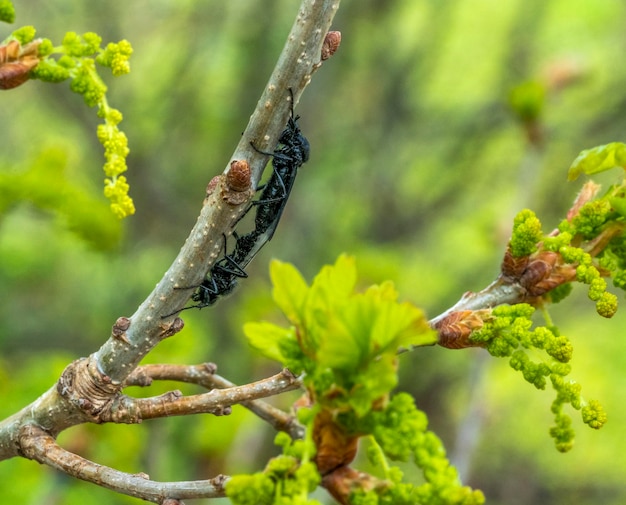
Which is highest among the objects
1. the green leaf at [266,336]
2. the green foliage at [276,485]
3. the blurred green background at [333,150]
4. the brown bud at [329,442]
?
the blurred green background at [333,150]

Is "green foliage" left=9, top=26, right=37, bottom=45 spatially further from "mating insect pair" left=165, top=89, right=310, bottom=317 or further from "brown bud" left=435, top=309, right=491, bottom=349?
"brown bud" left=435, top=309, right=491, bottom=349

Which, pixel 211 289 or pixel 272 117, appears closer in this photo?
pixel 272 117

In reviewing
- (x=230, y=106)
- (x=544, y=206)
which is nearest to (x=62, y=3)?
(x=230, y=106)

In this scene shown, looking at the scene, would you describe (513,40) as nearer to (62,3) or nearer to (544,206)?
(544,206)

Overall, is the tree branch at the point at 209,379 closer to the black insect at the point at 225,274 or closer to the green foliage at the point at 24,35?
the black insect at the point at 225,274

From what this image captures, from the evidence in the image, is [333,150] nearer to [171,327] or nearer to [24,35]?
[24,35]

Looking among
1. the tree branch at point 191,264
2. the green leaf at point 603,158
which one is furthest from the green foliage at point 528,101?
the tree branch at point 191,264

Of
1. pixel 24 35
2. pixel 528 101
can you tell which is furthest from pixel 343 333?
A: pixel 528 101
